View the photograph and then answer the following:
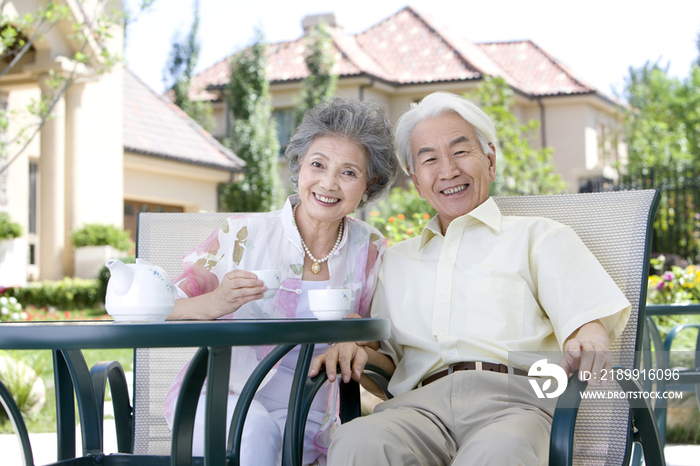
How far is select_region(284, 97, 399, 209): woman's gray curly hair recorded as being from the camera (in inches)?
98.5

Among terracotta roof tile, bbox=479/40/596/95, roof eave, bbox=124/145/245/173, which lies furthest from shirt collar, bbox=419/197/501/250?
terracotta roof tile, bbox=479/40/596/95

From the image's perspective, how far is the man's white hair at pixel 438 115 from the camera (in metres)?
2.57

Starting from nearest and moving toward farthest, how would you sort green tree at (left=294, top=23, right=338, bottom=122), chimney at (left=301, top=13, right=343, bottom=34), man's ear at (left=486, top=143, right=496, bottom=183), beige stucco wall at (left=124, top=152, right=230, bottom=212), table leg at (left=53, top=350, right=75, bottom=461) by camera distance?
table leg at (left=53, top=350, right=75, bottom=461), man's ear at (left=486, top=143, right=496, bottom=183), beige stucco wall at (left=124, top=152, right=230, bottom=212), green tree at (left=294, top=23, right=338, bottom=122), chimney at (left=301, top=13, right=343, bottom=34)

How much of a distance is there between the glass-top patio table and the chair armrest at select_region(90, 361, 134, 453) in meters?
0.03

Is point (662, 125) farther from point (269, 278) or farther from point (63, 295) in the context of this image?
point (269, 278)

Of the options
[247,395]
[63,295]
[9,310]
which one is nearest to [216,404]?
[247,395]

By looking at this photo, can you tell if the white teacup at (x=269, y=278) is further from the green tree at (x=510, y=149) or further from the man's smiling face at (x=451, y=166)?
the green tree at (x=510, y=149)

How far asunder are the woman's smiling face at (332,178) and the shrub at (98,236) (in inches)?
417

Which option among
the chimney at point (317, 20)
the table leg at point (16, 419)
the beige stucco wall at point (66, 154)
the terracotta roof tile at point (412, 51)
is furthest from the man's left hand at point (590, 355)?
the chimney at point (317, 20)

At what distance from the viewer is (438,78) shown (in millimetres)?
21500

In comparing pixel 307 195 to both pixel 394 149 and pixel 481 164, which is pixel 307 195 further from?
pixel 481 164

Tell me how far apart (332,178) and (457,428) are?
0.95 meters

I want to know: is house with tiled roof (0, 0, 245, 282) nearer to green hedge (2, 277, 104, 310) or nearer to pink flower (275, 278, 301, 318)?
green hedge (2, 277, 104, 310)

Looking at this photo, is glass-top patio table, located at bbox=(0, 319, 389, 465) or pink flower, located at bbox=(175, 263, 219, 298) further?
pink flower, located at bbox=(175, 263, 219, 298)
